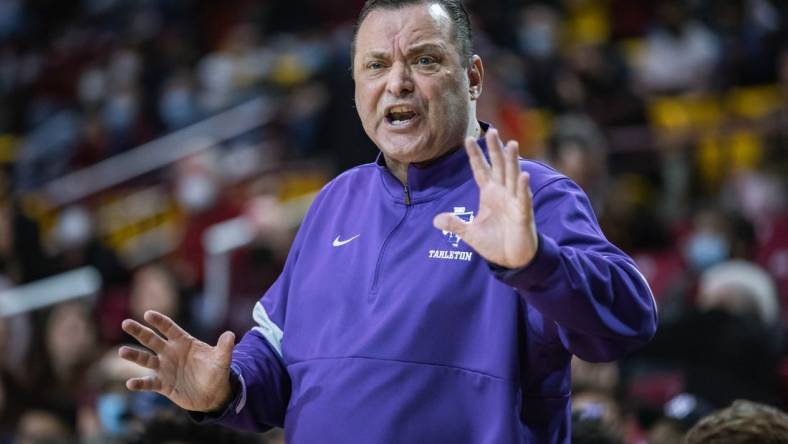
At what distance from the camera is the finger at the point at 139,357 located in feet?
8.48

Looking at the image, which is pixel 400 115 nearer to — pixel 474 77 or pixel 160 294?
pixel 474 77

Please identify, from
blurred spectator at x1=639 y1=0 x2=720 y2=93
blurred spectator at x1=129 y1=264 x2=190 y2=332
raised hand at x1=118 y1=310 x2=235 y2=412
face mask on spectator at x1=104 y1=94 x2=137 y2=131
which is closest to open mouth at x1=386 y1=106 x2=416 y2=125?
raised hand at x1=118 y1=310 x2=235 y2=412

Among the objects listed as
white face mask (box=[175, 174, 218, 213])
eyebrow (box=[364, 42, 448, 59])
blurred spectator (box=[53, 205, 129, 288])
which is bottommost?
blurred spectator (box=[53, 205, 129, 288])

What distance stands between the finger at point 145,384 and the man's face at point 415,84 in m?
0.72

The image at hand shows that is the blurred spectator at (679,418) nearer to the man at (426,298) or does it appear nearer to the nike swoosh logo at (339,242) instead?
the man at (426,298)

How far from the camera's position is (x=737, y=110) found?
9.94 metres

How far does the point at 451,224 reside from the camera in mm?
2322

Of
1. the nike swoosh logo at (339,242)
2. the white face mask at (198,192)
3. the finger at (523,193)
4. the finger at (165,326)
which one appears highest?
the finger at (523,193)

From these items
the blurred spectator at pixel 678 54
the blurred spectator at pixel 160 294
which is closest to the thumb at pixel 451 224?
the blurred spectator at pixel 160 294

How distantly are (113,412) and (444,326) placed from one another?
2493mm

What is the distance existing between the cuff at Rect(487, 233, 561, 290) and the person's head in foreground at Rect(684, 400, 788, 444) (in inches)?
23.7

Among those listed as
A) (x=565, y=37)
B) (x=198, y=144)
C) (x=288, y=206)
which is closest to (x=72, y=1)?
(x=198, y=144)

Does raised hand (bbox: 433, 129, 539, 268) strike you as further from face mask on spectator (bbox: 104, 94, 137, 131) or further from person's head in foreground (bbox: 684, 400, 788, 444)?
face mask on spectator (bbox: 104, 94, 137, 131)

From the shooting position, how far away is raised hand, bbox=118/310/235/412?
104 inches
